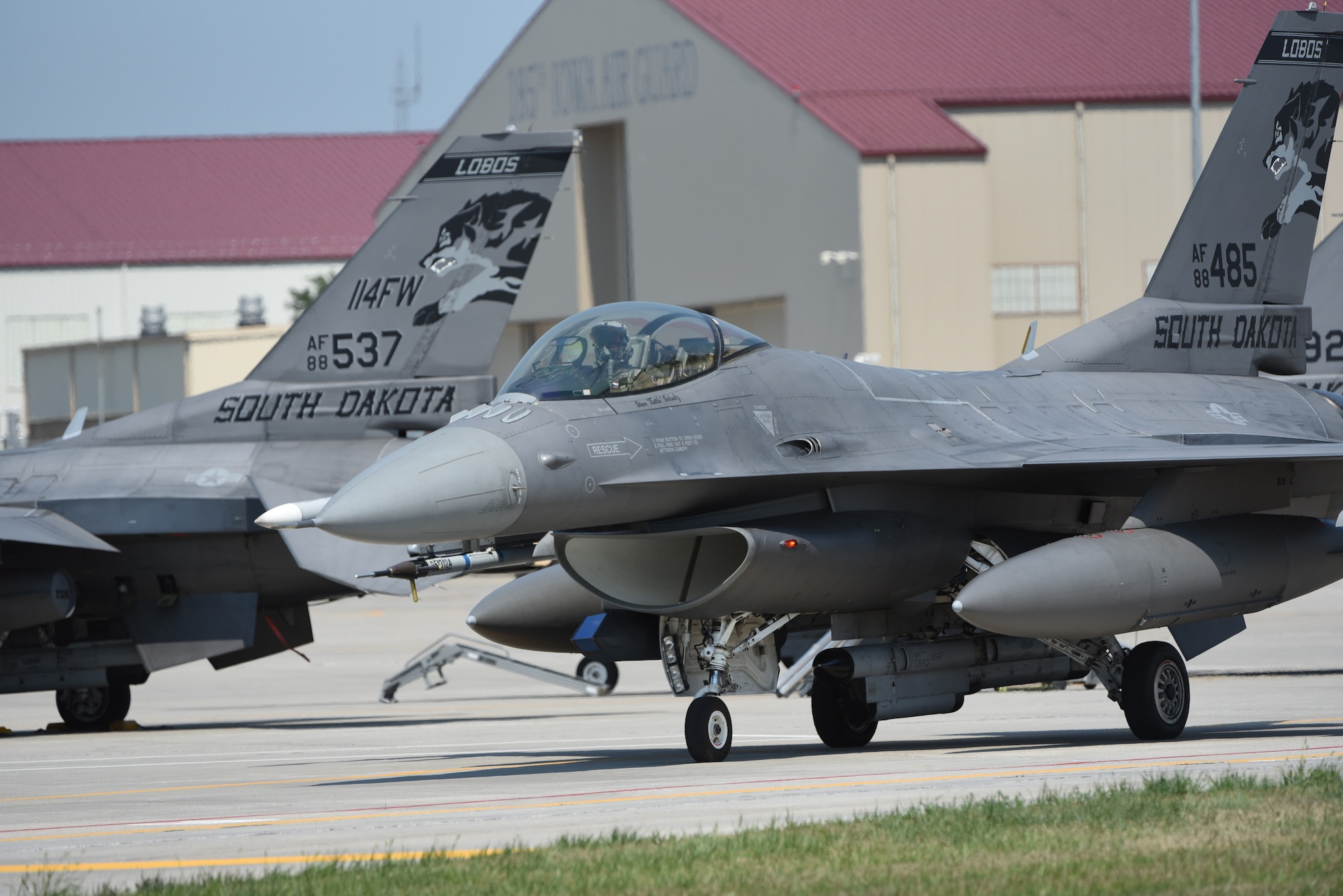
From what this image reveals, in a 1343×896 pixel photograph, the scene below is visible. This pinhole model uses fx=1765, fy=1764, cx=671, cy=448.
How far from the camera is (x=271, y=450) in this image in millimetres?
18594

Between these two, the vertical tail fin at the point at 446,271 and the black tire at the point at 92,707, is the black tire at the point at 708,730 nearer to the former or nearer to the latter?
the vertical tail fin at the point at 446,271

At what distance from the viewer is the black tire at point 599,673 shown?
22.1 m

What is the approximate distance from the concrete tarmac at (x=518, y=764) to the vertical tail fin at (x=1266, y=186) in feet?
12.6

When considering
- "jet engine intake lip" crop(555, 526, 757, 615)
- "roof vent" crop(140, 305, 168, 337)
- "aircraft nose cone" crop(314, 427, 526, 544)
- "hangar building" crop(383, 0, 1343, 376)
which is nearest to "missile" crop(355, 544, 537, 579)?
"jet engine intake lip" crop(555, 526, 757, 615)

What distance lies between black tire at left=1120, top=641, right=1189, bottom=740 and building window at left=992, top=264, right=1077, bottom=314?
94.4 ft

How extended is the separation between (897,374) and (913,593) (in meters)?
1.73

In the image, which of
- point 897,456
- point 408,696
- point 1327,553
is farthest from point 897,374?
point 408,696

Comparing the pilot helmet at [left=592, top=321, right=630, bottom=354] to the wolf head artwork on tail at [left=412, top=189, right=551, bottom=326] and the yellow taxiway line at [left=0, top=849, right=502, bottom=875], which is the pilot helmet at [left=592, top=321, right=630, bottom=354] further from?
the wolf head artwork on tail at [left=412, top=189, right=551, bottom=326]

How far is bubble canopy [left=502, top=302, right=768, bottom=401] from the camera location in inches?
457

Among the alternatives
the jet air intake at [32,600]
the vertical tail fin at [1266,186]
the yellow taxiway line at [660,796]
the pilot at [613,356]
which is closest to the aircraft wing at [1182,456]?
the yellow taxiway line at [660,796]

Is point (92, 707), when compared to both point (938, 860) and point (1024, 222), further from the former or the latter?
point (1024, 222)

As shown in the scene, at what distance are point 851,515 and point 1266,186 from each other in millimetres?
5896

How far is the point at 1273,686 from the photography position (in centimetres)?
1861

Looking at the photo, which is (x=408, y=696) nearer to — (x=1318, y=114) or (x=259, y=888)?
(x=1318, y=114)
